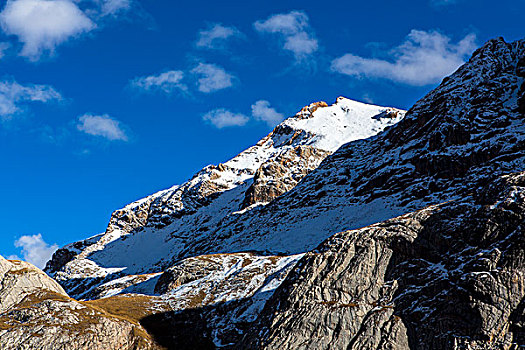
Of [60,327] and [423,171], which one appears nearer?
[60,327]

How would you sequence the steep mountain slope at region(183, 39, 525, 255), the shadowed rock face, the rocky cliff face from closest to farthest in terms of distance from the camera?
the shadowed rock face → the rocky cliff face → the steep mountain slope at region(183, 39, 525, 255)

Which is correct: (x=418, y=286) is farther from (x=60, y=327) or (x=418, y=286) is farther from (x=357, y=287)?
(x=60, y=327)

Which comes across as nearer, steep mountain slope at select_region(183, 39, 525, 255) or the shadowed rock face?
the shadowed rock face

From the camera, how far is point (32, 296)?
323ft

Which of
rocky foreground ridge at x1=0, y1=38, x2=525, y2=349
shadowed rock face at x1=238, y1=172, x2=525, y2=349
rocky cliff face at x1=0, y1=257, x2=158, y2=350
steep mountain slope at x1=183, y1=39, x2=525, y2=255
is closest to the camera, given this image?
shadowed rock face at x1=238, y1=172, x2=525, y2=349

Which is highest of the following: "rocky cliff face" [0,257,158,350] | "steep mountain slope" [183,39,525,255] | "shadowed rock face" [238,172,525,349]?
"steep mountain slope" [183,39,525,255]

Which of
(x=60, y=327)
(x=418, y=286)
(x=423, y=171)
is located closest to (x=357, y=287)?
(x=418, y=286)

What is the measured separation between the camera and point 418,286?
62.8 metres

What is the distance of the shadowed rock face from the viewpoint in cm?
5497

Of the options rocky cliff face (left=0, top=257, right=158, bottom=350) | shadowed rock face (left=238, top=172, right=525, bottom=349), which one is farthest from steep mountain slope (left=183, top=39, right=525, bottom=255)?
shadowed rock face (left=238, top=172, right=525, bottom=349)

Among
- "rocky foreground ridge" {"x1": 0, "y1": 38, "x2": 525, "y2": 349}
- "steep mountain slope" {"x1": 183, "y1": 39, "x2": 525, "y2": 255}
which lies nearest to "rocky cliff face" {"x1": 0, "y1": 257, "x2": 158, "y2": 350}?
"rocky foreground ridge" {"x1": 0, "y1": 38, "x2": 525, "y2": 349}

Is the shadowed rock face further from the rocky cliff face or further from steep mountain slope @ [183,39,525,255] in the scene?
steep mountain slope @ [183,39,525,255]

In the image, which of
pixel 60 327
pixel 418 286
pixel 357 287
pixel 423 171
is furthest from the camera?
pixel 423 171

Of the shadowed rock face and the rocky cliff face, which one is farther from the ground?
the rocky cliff face
